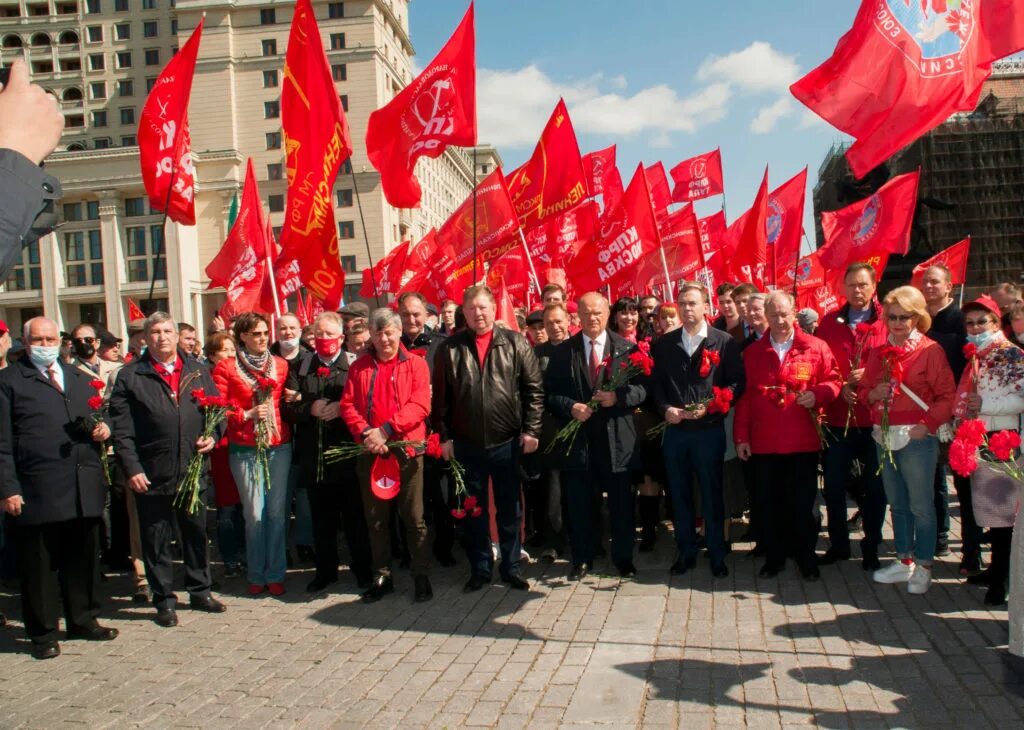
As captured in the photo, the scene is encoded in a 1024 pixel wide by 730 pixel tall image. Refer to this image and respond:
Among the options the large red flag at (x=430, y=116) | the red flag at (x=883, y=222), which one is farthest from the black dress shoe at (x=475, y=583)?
the red flag at (x=883, y=222)

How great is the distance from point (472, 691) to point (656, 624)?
5.03 ft

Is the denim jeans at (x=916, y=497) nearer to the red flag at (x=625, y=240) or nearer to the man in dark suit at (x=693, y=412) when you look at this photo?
the man in dark suit at (x=693, y=412)

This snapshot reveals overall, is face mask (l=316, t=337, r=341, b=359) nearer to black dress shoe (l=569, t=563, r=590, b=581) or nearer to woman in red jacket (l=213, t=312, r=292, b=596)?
woman in red jacket (l=213, t=312, r=292, b=596)

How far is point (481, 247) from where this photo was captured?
1161 cm

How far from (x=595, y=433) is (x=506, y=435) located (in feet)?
2.51

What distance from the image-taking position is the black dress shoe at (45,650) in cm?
552

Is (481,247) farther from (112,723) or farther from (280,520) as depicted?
(112,723)

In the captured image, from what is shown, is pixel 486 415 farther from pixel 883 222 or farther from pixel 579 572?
pixel 883 222

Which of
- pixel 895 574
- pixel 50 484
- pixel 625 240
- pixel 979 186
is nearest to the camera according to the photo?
pixel 50 484

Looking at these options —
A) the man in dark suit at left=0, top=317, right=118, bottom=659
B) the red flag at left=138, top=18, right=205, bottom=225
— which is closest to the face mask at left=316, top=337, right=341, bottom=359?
the man in dark suit at left=0, top=317, right=118, bottom=659

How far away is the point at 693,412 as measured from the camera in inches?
261

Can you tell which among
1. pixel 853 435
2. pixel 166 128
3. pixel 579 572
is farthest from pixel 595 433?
pixel 166 128

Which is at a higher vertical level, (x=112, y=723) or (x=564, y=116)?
(x=564, y=116)

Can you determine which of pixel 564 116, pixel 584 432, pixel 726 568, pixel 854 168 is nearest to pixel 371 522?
pixel 584 432
